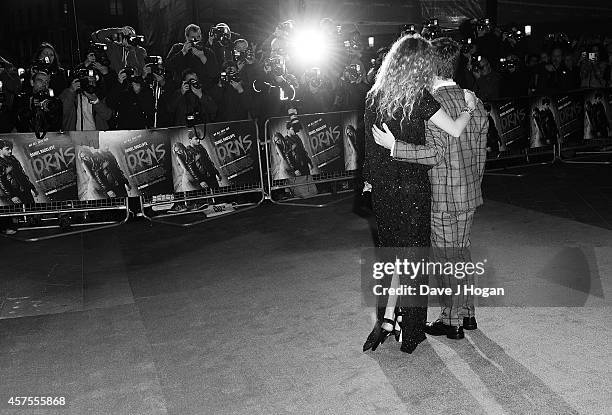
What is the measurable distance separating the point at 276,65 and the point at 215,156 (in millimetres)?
2242

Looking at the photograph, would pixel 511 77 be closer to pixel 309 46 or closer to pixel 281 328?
pixel 309 46

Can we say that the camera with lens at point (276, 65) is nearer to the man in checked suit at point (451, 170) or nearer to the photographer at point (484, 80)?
the photographer at point (484, 80)

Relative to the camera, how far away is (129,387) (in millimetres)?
4738

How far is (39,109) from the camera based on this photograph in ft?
32.0

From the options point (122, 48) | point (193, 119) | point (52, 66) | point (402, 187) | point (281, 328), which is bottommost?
point (281, 328)

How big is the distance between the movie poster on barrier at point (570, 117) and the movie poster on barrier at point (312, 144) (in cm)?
437

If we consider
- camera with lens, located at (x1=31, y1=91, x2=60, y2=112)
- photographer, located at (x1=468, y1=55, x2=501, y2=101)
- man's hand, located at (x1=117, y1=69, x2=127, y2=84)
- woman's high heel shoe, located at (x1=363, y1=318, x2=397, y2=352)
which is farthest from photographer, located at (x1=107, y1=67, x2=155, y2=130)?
woman's high heel shoe, located at (x1=363, y1=318, x2=397, y2=352)

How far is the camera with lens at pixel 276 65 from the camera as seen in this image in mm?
11695

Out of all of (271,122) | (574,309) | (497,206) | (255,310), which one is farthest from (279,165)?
(574,309)

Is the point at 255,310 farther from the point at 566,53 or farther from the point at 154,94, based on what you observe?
the point at 566,53

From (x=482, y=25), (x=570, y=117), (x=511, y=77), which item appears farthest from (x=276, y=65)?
(x=570, y=117)

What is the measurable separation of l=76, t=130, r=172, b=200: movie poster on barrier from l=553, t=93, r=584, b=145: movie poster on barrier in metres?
7.36

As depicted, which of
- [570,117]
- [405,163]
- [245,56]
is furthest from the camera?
[570,117]

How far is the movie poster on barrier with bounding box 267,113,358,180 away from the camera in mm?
10844
